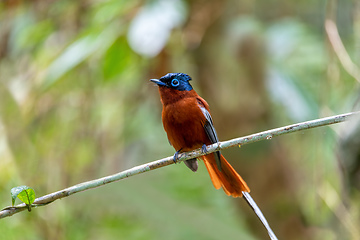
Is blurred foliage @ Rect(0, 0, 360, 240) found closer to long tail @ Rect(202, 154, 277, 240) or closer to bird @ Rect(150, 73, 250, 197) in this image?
bird @ Rect(150, 73, 250, 197)

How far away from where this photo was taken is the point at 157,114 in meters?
3.86

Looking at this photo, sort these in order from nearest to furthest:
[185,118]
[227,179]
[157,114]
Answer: [227,179]
[185,118]
[157,114]

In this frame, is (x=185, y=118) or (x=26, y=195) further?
(x=185, y=118)

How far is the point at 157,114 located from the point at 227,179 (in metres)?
2.11

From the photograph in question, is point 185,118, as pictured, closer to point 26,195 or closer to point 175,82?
point 175,82

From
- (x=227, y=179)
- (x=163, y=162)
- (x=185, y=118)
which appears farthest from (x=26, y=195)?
(x=185, y=118)

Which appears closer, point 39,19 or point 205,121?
point 205,121

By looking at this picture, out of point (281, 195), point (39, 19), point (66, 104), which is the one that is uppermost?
point (39, 19)

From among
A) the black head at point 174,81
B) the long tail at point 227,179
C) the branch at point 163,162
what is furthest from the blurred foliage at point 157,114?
the branch at point 163,162

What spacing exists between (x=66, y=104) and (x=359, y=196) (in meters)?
2.38

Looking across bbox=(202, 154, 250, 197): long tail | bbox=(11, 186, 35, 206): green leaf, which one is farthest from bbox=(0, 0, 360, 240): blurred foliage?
bbox=(11, 186, 35, 206): green leaf

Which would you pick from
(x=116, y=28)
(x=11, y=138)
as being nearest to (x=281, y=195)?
(x=116, y=28)

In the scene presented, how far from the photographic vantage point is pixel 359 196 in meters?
2.57

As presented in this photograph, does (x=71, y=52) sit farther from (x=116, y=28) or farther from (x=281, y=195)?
(x=281, y=195)
